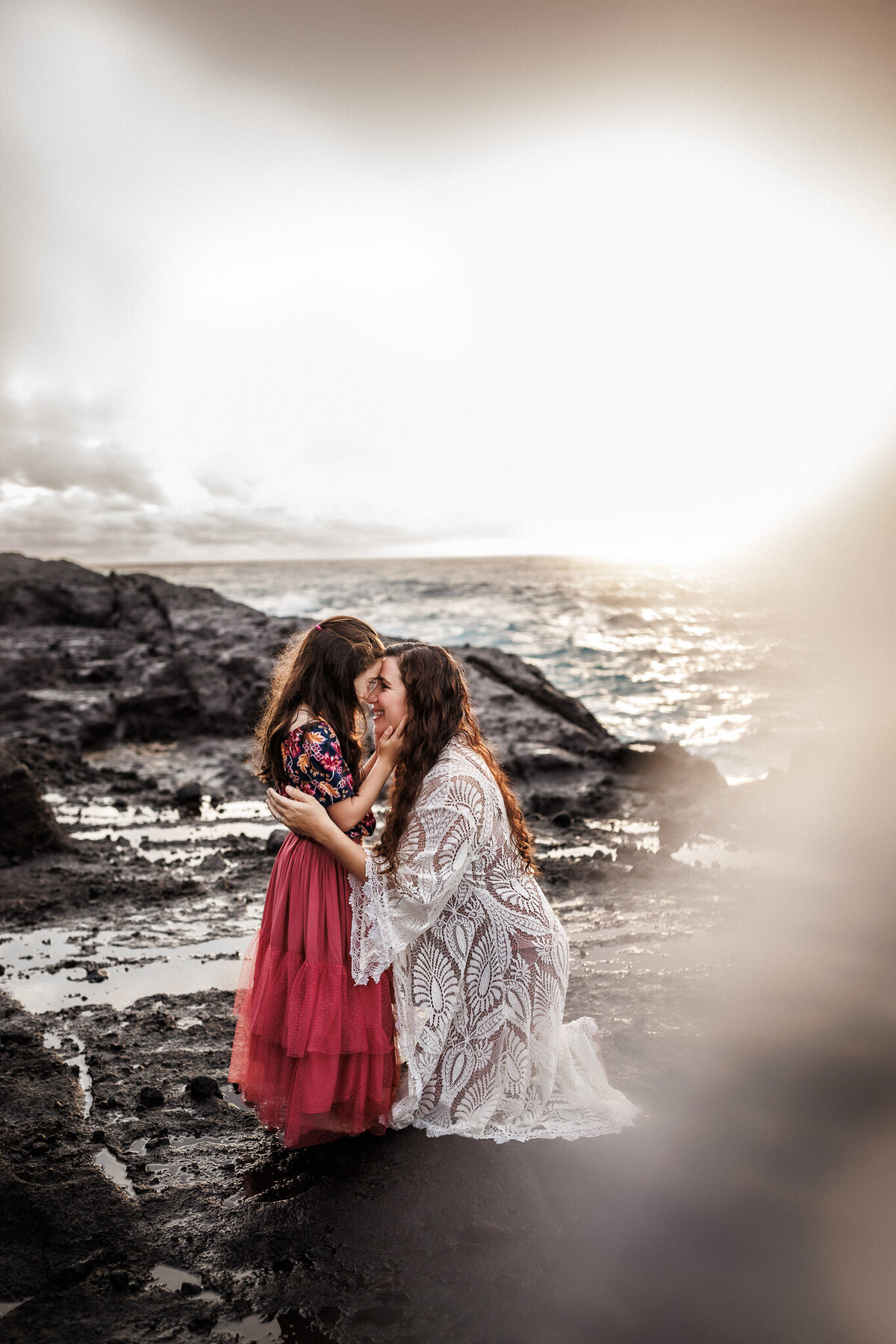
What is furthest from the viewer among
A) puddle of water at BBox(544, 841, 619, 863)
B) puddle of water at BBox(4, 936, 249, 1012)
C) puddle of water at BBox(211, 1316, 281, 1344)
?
puddle of water at BBox(544, 841, 619, 863)

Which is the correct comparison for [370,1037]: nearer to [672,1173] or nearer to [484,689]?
[672,1173]

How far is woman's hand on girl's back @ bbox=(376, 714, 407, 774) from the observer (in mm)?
3555

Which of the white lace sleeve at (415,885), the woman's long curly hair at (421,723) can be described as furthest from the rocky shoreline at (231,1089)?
the woman's long curly hair at (421,723)

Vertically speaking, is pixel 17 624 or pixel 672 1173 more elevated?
pixel 17 624

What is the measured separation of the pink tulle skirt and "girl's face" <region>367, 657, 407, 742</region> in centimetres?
63

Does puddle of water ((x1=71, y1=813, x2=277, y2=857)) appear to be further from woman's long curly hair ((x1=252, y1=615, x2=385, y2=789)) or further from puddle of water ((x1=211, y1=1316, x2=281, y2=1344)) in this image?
puddle of water ((x1=211, y1=1316, x2=281, y2=1344))

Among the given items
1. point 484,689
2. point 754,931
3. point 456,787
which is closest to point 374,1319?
point 456,787

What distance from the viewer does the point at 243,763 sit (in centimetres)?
1123

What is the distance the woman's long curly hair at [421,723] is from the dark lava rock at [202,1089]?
154 cm

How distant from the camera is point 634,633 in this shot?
36.9m

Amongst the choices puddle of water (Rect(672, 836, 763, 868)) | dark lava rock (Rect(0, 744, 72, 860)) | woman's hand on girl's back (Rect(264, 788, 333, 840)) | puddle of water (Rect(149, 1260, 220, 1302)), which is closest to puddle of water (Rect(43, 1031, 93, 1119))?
puddle of water (Rect(149, 1260, 220, 1302))

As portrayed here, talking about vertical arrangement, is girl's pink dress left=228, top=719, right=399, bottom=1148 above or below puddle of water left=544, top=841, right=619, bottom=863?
above

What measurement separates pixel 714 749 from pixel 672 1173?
A: 42.1 feet

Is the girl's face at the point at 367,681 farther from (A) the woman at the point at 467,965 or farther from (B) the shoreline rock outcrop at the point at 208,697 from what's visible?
(B) the shoreline rock outcrop at the point at 208,697
